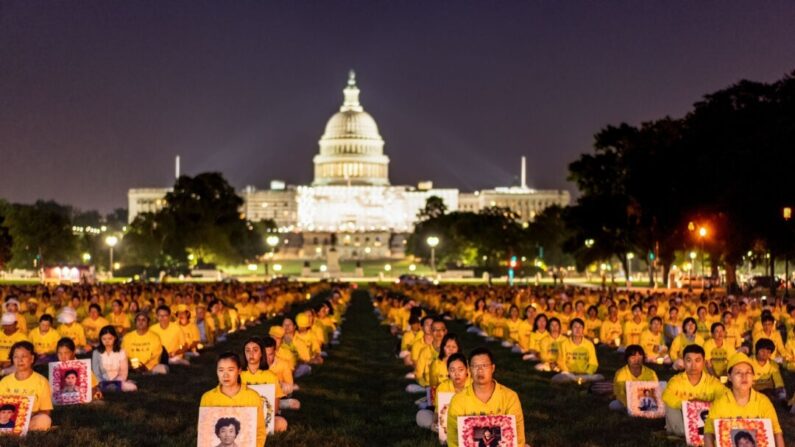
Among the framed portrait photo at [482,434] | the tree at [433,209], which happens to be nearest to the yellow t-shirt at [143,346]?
the framed portrait photo at [482,434]

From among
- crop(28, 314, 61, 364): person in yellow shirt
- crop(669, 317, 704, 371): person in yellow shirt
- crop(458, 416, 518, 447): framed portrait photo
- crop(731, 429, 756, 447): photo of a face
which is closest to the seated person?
crop(28, 314, 61, 364): person in yellow shirt

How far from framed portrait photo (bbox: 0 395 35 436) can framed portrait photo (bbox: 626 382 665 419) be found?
713 cm

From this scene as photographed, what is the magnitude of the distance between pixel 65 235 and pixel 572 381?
96806 mm

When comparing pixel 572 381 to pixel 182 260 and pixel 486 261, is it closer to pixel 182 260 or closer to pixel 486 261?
pixel 182 260

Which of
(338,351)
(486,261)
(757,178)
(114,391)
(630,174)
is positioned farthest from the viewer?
(486,261)

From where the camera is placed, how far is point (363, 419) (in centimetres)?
1623

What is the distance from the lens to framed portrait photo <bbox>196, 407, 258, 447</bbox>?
36.8 feet

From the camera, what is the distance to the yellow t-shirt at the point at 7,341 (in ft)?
64.4

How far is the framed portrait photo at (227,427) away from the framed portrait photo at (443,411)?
2726 millimetres

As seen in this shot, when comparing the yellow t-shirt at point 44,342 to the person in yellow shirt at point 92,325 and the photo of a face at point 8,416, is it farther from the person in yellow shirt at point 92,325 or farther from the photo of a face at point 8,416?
the photo of a face at point 8,416

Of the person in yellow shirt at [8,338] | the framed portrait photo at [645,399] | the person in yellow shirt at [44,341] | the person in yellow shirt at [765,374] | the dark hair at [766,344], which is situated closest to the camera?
the framed portrait photo at [645,399]

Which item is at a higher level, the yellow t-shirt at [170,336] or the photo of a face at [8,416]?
the yellow t-shirt at [170,336]

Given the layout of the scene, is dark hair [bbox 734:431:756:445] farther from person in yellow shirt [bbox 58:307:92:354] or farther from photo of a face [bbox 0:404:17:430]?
person in yellow shirt [bbox 58:307:92:354]

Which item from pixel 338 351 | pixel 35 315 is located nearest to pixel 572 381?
pixel 338 351
